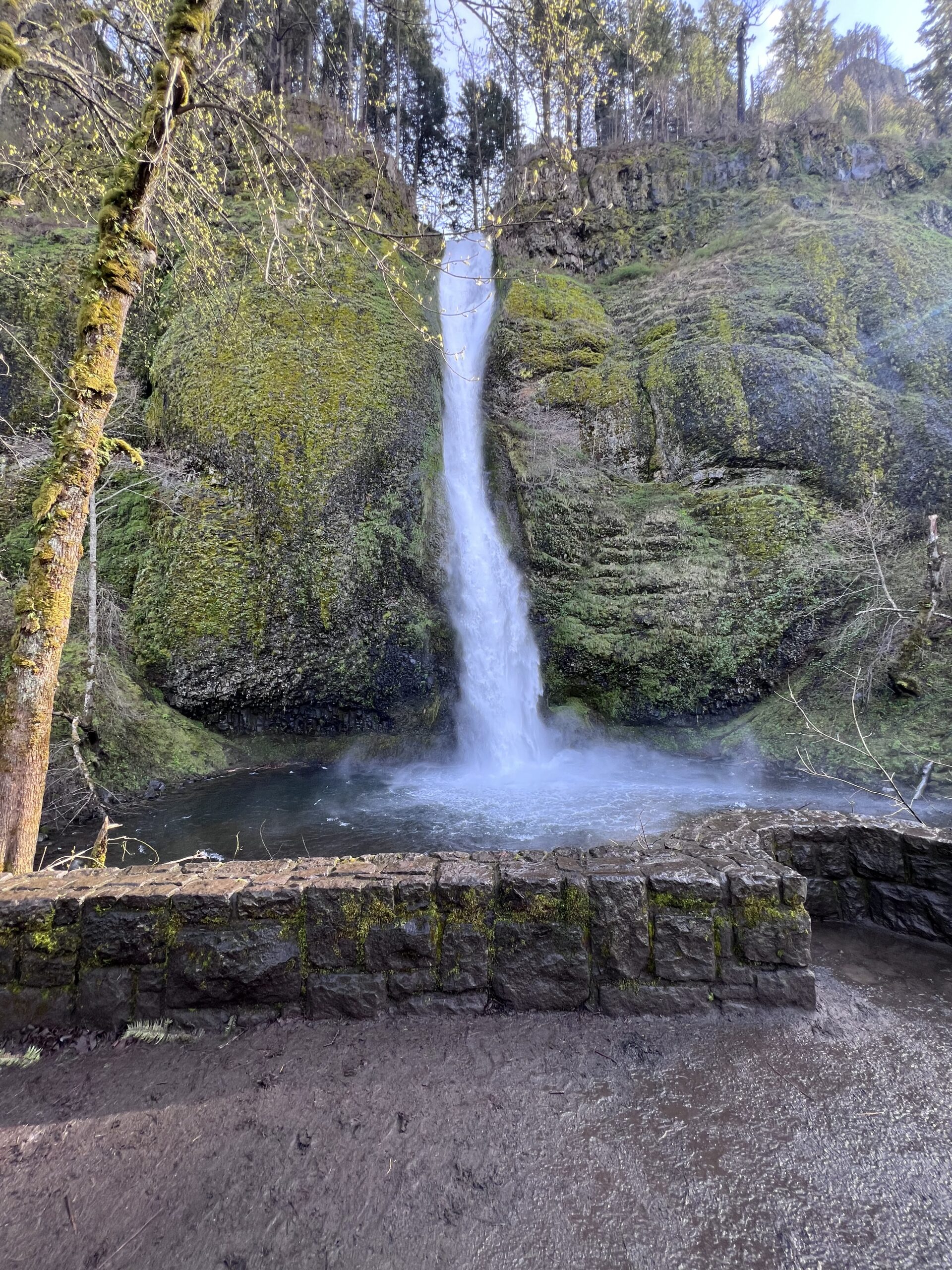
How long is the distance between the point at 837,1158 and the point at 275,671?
35.6 ft

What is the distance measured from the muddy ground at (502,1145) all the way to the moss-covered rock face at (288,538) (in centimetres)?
927

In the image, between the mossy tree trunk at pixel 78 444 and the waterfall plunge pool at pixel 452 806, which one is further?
the waterfall plunge pool at pixel 452 806

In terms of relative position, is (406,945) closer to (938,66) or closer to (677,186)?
(677,186)

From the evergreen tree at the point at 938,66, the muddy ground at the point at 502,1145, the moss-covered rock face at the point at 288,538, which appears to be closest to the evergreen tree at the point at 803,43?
the evergreen tree at the point at 938,66

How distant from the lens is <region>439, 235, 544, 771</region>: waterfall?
38.8ft

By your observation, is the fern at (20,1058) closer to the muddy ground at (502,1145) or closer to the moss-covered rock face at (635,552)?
the muddy ground at (502,1145)

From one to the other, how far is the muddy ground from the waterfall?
28.7 ft

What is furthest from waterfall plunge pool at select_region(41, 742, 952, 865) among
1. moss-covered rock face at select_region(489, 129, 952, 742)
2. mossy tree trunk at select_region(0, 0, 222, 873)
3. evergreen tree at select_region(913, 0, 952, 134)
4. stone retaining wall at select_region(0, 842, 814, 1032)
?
evergreen tree at select_region(913, 0, 952, 134)

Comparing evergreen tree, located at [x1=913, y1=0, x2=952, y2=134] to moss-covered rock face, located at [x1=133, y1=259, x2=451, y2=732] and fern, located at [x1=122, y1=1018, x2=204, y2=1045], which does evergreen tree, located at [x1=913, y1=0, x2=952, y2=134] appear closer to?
moss-covered rock face, located at [x1=133, y1=259, x2=451, y2=732]

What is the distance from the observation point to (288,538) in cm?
1149

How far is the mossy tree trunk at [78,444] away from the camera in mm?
3340

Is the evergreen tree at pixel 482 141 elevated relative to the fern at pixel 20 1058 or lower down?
elevated

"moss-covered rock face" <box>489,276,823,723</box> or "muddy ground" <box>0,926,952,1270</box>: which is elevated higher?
"moss-covered rock face" <box>489,276,823,723</box>

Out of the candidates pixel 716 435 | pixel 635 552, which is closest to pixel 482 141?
pixel 716 435
